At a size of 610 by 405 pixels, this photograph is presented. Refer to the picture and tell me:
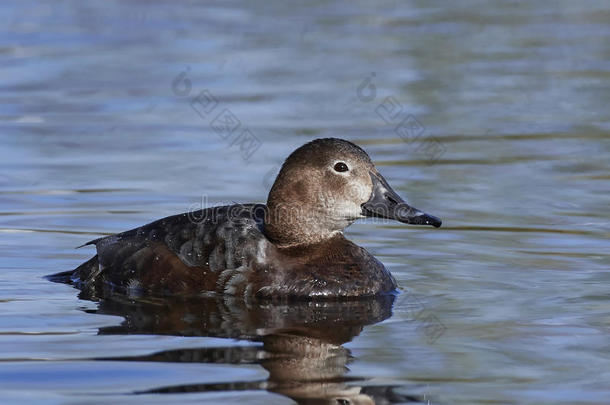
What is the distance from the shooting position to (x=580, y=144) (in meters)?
12.0

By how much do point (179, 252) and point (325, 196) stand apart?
99 cm

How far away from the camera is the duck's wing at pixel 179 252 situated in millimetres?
7789

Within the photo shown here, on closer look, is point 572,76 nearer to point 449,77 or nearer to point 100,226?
point 449,77

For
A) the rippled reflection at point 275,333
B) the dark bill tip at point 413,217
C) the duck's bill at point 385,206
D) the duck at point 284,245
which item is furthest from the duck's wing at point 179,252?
the dark bill tip at point 413,217

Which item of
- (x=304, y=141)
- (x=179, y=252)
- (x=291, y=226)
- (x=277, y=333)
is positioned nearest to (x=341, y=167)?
(x=291, y=226)

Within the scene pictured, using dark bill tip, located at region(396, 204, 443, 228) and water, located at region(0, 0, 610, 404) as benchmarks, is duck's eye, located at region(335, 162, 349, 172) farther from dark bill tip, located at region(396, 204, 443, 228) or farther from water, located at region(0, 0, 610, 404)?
water, located at region(0, 0, 610, 404)

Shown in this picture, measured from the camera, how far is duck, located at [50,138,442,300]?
776 cm

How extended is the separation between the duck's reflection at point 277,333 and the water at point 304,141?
0.02 metres

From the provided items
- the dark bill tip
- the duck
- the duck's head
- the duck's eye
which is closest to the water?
the duck

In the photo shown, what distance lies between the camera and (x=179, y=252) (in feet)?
25.8

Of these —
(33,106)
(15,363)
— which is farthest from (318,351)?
(33,106)

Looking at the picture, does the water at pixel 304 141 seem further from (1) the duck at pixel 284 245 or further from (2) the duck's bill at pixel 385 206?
(2) the duck's bill at pixel 385 206

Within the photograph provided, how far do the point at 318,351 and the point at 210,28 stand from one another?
1178 cm

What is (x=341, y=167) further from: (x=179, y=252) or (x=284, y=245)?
(x=179, y=252)
